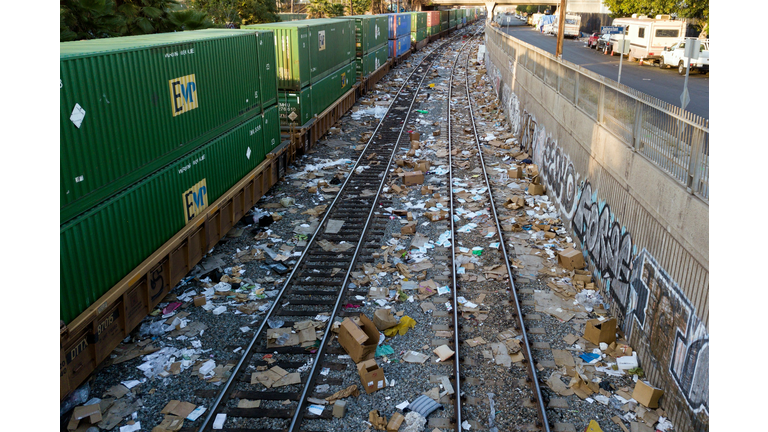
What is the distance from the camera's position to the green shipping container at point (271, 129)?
1542 cm

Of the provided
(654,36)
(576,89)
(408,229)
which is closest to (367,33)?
(654,36)

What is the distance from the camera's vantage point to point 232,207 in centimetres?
1262

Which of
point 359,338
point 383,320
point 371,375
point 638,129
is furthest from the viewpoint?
point 383,320

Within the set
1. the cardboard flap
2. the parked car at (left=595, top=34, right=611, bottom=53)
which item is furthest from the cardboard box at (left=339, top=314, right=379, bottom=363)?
the parked car at (left=595, top=34, right=611, bottom=53)

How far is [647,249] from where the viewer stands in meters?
8.18

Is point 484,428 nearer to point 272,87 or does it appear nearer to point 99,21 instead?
point 272,87

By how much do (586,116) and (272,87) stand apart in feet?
29.1

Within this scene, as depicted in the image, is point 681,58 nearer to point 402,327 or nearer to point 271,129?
point 271,129

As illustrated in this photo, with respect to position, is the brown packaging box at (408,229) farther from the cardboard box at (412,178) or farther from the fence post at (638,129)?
the fence post at (638,129)

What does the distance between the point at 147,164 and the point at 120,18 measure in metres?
11.0

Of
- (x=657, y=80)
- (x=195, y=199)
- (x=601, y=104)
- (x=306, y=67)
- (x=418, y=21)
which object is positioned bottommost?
(x=195, y=199)

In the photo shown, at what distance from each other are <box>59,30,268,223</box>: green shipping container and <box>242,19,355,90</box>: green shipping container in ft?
18.0

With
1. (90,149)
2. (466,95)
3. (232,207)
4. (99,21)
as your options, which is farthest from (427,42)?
(90,149)

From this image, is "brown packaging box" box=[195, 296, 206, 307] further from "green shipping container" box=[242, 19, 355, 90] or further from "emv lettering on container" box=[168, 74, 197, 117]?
"green shipping container" box=[242, 19, 355, 90]
